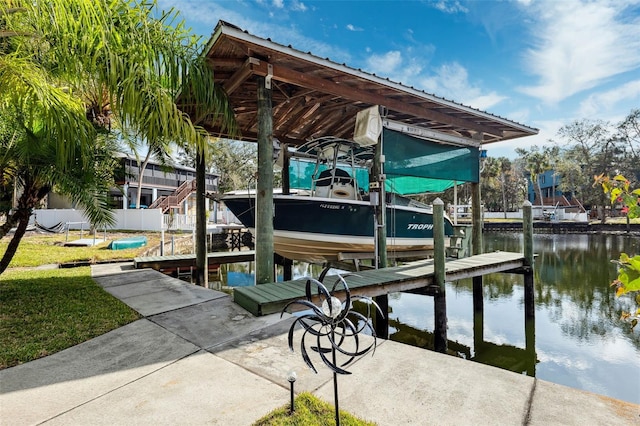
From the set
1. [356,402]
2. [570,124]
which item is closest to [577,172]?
[570,124]

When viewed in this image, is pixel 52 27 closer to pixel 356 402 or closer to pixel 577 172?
pixel 356 402

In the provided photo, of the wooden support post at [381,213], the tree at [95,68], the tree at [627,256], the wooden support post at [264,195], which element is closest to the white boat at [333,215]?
the wooden support post at [381,213]

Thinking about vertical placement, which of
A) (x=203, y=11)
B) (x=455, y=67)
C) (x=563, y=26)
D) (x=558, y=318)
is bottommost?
(x=558, y=318)

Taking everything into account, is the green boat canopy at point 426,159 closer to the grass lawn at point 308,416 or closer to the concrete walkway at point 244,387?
the concrete walkway at point 244,387

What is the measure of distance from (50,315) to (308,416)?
3.80 m

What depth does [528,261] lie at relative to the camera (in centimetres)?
670

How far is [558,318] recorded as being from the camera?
24.5 ft

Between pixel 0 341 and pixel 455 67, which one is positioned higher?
pixel 455 67

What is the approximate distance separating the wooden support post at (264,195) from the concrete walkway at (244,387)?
1.34 m

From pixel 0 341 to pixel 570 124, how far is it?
4634cm

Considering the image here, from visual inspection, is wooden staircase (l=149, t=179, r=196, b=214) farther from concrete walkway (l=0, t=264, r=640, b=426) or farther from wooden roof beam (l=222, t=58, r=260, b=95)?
concrete walkway (l=0, t=264, r=640, b=426)

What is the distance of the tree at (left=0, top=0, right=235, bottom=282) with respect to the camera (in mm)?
3004

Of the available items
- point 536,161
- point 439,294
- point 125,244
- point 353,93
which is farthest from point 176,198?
point 536,161

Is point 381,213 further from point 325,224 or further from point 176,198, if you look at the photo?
point 176,198
